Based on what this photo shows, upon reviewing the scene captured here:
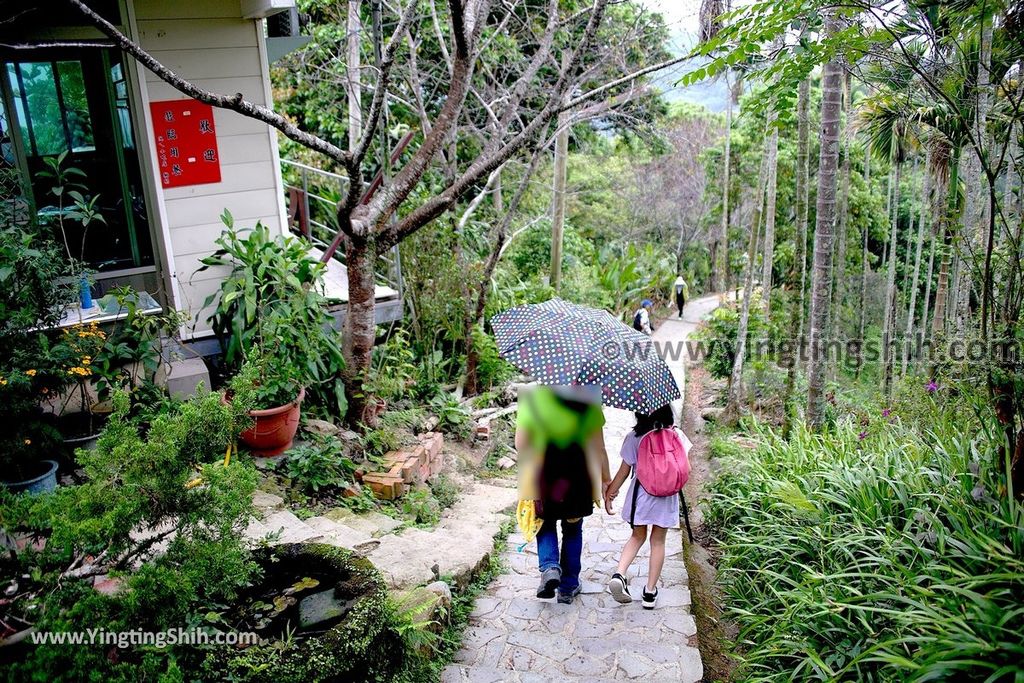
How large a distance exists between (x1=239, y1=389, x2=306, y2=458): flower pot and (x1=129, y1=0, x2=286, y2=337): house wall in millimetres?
1477

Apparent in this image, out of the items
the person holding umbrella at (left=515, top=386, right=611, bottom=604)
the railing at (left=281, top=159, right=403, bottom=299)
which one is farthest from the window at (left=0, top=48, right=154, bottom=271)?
the person holding umbrella at (left=515, top=386, right=611, bottom=604)

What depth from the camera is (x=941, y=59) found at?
4621mm

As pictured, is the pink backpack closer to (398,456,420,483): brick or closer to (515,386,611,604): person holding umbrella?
(515,386,611,604): person holding umbrella

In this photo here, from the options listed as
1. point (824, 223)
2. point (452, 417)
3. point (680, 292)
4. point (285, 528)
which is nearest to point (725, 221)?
point (680, 292)

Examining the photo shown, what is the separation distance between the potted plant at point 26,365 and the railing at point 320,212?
10.5 feet

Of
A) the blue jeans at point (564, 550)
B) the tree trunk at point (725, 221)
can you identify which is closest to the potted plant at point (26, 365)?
the blue jeans at point (564, 550)

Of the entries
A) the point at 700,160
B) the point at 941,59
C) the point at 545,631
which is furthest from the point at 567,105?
the point at 700,160

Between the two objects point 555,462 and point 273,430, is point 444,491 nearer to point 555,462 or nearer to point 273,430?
point 273,430

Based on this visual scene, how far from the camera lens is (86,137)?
19.7ft

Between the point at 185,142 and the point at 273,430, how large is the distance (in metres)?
3.01

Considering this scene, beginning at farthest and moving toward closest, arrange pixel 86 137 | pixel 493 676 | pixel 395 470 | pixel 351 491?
1. pixel 86 137
2. pixel 395 470
3. pixel 351 491
4. pixel 493 676

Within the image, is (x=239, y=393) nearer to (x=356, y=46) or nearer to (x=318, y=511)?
(x=318, y=511)

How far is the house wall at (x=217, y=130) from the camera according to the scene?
239 inches

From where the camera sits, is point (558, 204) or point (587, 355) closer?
point (587, 355)
